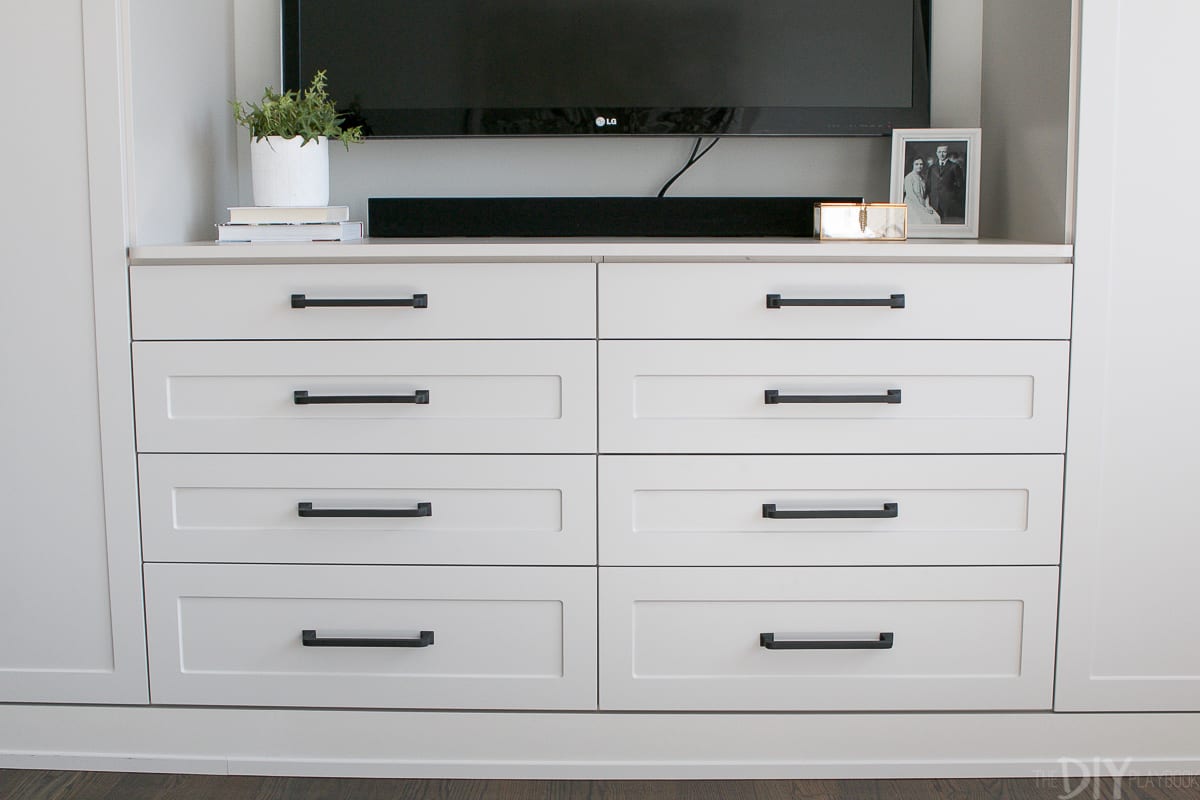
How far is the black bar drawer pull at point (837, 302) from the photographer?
5.16 ft

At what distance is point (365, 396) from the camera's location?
5.31ft

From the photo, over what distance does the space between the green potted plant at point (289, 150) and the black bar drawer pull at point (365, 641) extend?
2.33 feet

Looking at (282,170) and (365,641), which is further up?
(282,170)

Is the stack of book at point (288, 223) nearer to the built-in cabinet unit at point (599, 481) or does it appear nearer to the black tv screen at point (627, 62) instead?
the built-in cabinet unit at point (599, 481)

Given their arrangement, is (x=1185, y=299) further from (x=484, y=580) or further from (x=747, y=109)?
(x=484, y=580)

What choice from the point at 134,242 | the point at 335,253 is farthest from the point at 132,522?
the point at 335,253

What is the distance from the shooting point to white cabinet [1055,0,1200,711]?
5.19 ft

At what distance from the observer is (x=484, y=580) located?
1668 millimetres

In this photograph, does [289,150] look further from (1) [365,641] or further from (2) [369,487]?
(1) [365,641]

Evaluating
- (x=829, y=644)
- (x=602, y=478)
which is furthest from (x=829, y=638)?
(x=602, y=478)

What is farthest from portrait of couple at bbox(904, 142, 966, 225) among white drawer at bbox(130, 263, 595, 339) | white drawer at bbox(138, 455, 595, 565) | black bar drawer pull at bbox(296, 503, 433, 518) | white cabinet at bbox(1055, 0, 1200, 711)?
black bar drawer pull at bbox(296, 503, 433, 518)

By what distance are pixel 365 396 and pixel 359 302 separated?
0.45 ft

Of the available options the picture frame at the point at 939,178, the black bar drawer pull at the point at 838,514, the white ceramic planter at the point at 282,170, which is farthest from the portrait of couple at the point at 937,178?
the white ceramic planter at the point at 282,170

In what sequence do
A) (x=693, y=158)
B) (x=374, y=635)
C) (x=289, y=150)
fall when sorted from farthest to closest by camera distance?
1. (x=693, y=158)
2. (x=289, y=150)
3. (x=374, y=635)
